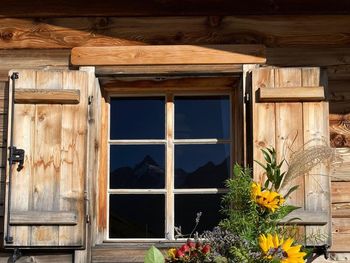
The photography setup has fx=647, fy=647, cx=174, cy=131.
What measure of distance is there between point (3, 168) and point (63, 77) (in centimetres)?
69

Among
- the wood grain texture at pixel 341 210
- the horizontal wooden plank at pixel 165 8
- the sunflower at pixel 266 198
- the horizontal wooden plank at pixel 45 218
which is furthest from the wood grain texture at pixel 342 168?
the horizontal wooden plank at pixel 45 218

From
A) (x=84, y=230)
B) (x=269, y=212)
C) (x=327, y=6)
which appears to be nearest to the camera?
(x=269, y=212)

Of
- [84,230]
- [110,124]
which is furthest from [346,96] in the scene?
[84,230]

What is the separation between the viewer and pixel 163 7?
13.6ft

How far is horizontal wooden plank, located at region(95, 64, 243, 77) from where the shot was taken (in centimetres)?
404

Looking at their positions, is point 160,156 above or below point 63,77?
below

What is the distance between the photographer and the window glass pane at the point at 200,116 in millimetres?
4301

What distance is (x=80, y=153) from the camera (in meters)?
3.88

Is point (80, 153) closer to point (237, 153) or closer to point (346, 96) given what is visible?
point (237, 153)

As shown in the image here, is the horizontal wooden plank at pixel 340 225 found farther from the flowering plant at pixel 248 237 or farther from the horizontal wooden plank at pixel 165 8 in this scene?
the horizontal wooden plank at pixel 165 8

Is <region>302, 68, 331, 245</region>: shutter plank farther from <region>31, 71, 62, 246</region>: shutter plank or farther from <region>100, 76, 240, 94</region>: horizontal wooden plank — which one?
<region>31, 71, 62, 246</region>: shutter plank

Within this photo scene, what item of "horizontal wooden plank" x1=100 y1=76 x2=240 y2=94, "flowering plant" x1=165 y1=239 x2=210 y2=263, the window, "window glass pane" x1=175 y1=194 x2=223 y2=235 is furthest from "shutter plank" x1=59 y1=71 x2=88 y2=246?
"flowering plant" x1=165 y1=239 x2=210 y2=263

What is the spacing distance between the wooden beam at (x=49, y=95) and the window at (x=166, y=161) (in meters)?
0.48

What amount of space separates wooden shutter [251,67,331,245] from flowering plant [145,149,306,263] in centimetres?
90
